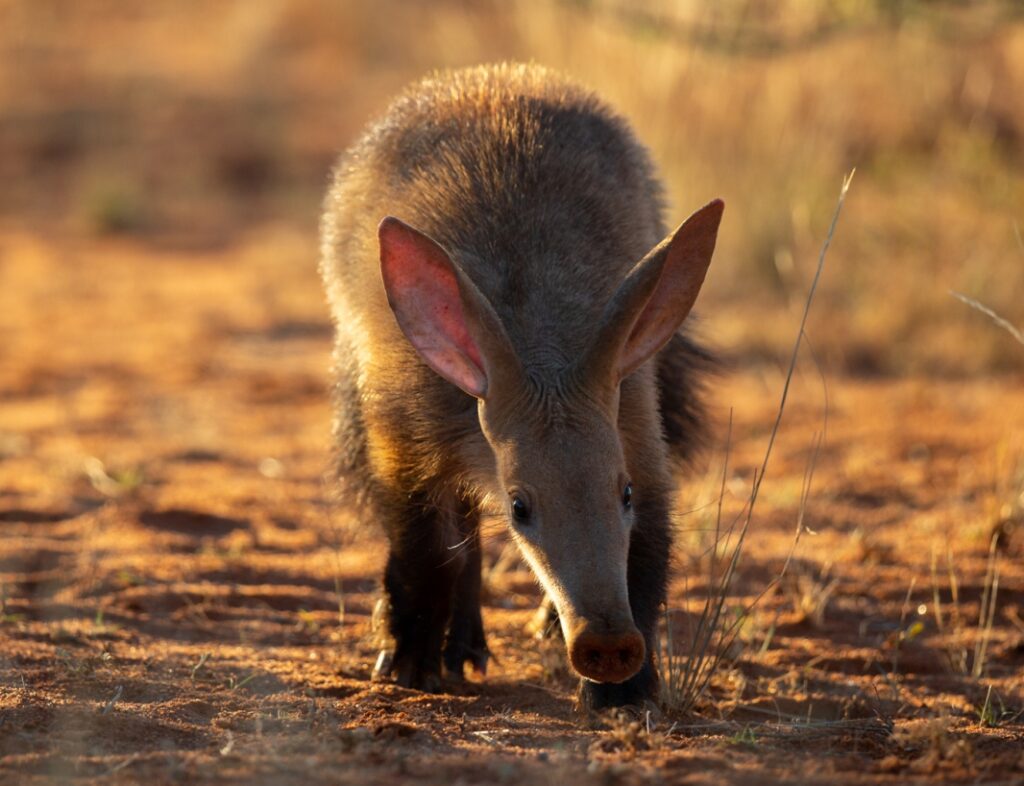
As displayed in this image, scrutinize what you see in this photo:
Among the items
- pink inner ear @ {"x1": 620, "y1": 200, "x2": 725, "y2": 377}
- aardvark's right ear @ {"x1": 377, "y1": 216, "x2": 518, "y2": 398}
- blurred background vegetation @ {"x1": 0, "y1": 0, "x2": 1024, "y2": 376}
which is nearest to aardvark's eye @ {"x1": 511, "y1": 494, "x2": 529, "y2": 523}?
aardvark's right ear @ {"x1": 377, "y1": 216, "x2": 518, "y2": 398}

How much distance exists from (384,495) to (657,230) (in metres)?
1.36

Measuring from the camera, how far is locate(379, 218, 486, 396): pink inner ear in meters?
3.99

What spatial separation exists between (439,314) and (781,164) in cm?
644

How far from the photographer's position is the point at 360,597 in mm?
5629

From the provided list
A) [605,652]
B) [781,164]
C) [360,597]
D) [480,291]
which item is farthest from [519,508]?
[781,164]

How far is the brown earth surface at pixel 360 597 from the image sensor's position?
372 cm

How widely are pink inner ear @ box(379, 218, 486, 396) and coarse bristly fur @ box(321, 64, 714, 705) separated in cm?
15

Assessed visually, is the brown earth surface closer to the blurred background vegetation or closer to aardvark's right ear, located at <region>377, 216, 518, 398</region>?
the blurred background vegetation

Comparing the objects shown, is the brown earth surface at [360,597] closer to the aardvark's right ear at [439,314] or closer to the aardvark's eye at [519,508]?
the aardvark's eye at [519,508]

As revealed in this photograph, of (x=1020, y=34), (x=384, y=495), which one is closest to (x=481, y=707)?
(x=384, y=495)

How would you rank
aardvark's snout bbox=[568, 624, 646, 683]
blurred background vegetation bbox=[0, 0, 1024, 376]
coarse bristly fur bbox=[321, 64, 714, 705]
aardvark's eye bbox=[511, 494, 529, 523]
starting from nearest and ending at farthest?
aardvark's snout bbox=[568, 624, 646, 683] → aardvark's eye bbox=[511, 494, 529, 523] → coarse bristly fur bbox=[321, 64, 714, 705] → blurred background vegetation bbox=[0, 0, 1024, 376]

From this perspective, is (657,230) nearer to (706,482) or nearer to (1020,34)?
(706,482)

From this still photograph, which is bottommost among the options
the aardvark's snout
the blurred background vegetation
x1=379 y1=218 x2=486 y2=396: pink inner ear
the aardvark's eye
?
the aardvark's snout

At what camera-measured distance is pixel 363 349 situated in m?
4.70
